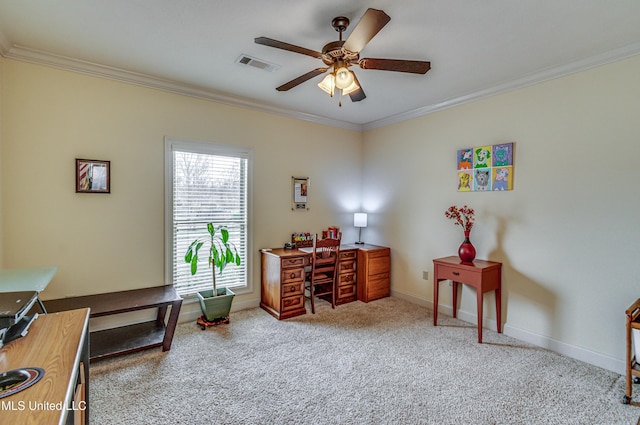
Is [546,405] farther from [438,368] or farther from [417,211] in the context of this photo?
[417,211]

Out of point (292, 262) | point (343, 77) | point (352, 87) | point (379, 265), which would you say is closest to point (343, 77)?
point (343, 77)

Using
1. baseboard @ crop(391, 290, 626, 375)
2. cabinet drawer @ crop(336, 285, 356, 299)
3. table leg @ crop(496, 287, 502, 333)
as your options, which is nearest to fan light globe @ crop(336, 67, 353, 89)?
table leg @ crop(496, 287, 502, 333)

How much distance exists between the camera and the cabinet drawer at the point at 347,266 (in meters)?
4.12

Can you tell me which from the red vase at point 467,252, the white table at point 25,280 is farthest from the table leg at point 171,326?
the red vase at point 467,252

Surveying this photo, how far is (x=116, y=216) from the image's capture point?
9.93 feet

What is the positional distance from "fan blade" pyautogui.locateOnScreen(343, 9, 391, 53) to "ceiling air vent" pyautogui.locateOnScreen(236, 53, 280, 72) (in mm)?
1074

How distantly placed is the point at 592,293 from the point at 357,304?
8.03 ft

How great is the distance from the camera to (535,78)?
2.90 metres

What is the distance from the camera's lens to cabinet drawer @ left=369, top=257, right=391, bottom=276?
13.9ft

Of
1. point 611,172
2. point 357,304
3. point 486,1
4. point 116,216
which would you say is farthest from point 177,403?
point 611,172

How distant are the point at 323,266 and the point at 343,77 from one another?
2.52 meters

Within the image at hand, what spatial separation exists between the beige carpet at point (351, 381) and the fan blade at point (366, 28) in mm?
2388

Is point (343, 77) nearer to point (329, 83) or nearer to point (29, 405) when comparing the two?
point (329, 83)

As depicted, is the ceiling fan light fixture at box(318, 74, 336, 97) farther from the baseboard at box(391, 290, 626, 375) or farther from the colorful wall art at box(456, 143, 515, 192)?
the baseboard at box(391, 290, 626, 375)
